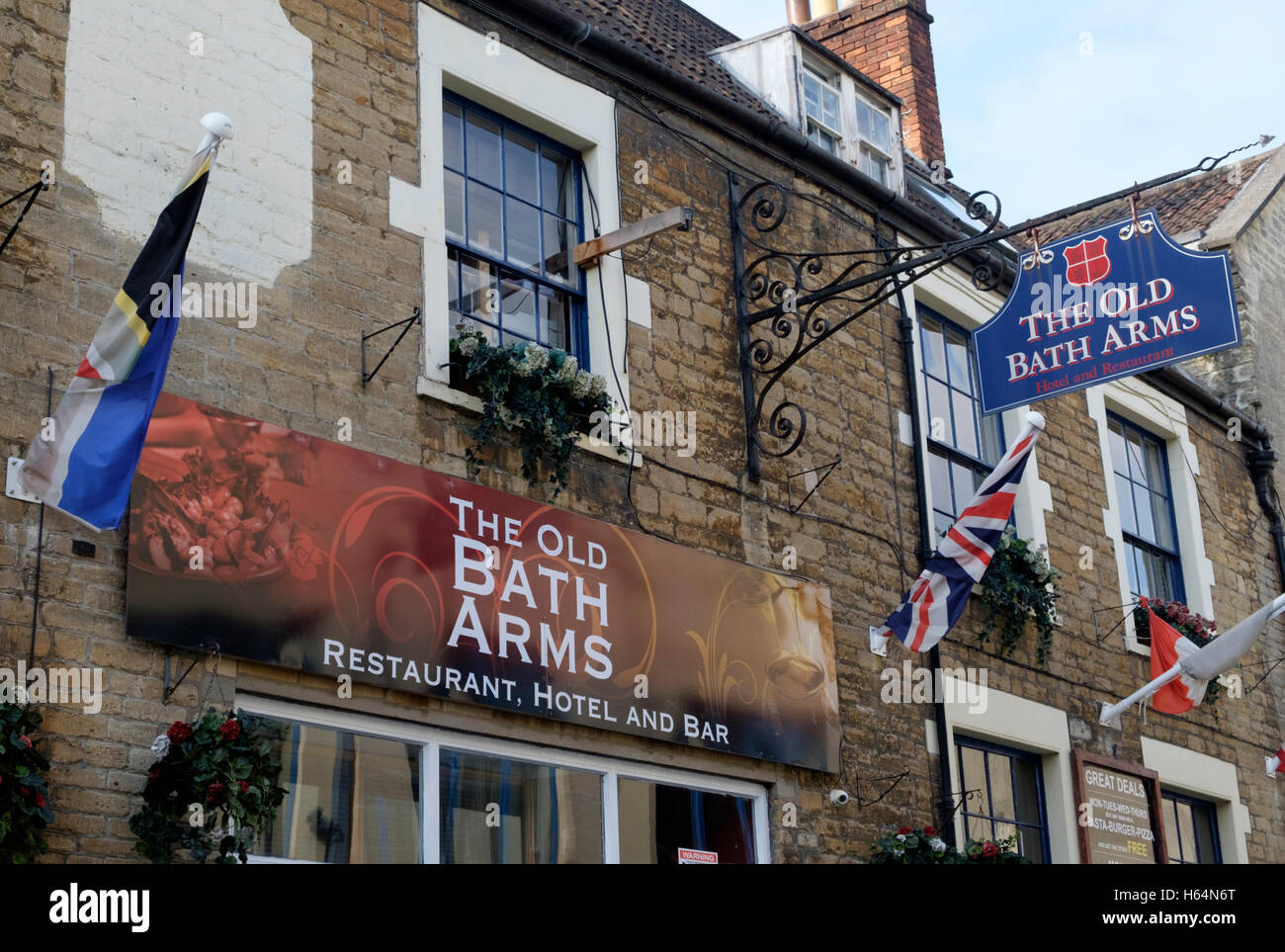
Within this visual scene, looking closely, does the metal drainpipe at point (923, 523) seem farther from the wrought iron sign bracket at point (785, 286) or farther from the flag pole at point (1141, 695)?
the flag pole at point (1141, 695)

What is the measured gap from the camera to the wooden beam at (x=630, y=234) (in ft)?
30.7

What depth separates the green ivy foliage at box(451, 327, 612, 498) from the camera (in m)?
8.82

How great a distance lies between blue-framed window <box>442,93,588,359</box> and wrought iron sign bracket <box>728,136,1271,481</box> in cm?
128

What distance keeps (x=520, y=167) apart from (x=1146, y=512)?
7.31 meters

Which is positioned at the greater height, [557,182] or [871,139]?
[871,139]

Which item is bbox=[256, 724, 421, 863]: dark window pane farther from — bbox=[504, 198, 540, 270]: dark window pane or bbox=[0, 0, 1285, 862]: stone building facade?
bbox=[504, 198, 540, 270]: dark window pane

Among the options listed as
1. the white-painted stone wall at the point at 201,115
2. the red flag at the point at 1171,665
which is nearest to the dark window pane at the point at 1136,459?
the red flag at the point at 1171,665

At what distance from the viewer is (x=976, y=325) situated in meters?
13.3

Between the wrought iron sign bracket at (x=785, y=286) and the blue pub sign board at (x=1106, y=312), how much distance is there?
10.0 inches

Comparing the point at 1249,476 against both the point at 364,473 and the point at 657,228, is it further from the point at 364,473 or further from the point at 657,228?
the point at 364,473

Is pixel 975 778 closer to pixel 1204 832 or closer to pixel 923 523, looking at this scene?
pixel 923 523

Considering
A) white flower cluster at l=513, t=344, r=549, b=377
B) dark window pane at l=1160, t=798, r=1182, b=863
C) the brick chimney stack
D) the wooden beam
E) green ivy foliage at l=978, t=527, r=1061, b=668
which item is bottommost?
dark window pane at l=1160, t=798, r=1182, b=863

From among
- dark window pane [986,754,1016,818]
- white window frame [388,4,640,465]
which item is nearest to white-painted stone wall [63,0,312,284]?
white window frame [388,4,640,465]

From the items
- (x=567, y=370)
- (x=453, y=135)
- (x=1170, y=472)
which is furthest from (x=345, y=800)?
(x=1170, y=472)
